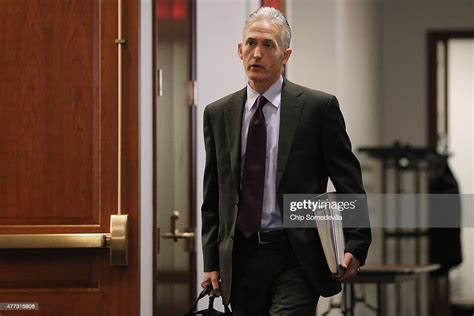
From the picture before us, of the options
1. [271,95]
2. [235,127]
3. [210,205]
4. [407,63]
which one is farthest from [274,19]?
[407,63]

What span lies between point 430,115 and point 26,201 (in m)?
1.51

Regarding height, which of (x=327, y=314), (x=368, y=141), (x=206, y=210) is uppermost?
(x=368, y=141)

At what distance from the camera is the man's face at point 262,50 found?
9.51ft

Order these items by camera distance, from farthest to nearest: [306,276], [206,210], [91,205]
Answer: [91,205] < [206,210] < [306,276]

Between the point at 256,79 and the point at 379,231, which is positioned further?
the point at 379,231

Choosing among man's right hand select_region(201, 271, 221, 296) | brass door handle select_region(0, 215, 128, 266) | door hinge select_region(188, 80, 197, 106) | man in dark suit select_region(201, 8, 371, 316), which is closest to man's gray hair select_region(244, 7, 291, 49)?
man in dark suit select_region(201, 8, 371, 316)

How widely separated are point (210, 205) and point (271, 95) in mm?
391

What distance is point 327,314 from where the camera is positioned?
11.9 feet

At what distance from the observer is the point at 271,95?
2.96 metres

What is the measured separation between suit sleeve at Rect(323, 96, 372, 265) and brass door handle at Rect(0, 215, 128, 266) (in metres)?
0.84

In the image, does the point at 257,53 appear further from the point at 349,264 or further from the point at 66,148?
the point at 66,148

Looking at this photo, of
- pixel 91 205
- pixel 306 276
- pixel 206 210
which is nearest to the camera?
pixel 306 276

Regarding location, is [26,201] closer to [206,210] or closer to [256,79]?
[206,210]

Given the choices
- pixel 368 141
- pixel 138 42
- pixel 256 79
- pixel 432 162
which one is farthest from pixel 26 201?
pixel 432 162
